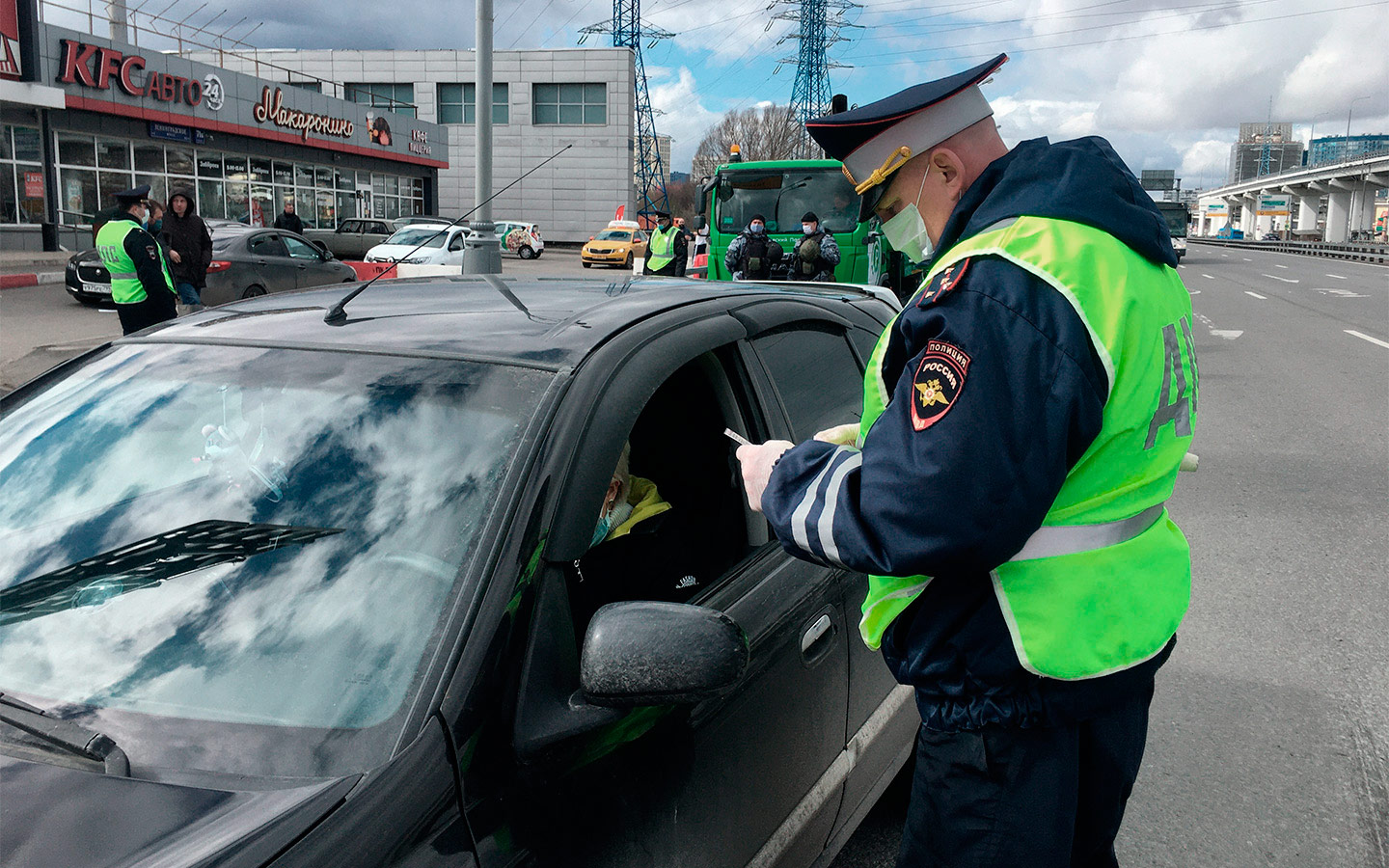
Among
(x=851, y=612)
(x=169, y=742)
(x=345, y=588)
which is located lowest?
(x=851, y=612)

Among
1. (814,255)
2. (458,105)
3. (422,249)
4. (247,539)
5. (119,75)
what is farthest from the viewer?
(458,105)

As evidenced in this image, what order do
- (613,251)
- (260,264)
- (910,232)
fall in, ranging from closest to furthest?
1. (910,232)
2. (260,264)
3. (613,251)

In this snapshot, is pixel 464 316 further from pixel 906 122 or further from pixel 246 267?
pixel 246 267

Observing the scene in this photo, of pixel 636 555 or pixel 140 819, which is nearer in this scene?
pixel 140 819

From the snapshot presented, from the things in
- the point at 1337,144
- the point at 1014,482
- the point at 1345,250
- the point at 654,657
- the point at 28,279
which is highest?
the point at 1337,144

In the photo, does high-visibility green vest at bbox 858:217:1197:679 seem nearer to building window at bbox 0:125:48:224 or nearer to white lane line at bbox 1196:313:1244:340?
white lane line at bbox 1196:313:1244:340

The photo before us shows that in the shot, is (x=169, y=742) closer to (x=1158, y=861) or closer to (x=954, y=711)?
(x=954, y=711)

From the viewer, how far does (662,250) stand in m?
16.3

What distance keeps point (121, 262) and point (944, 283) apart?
9726mm

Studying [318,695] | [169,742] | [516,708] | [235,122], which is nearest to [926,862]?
[516,708]

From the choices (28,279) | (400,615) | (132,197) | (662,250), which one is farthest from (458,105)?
(400,615)

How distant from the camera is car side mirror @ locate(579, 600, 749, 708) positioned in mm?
1499

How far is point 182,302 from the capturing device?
11.9 meters

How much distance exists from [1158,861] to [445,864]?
2.42 meters
